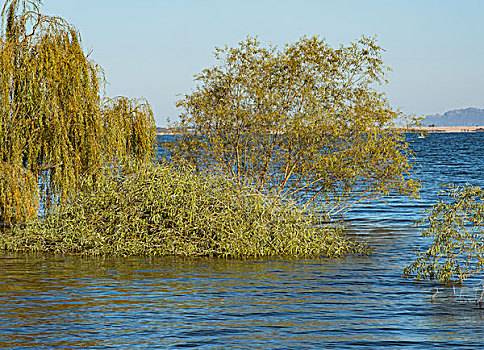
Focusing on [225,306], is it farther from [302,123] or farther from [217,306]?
[302,123]

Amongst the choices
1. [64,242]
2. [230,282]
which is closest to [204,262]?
[230,282]

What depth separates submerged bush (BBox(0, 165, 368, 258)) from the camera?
60.5 feet

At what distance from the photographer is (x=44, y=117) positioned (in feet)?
64.5

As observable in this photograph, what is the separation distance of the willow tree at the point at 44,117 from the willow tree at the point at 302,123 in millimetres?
3969

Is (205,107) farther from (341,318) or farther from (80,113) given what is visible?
(341,318)

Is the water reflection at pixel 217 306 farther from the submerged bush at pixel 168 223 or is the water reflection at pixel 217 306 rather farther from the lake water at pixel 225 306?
the submerged bush at pixel 168 223

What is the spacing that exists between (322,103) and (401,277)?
7.83 meters

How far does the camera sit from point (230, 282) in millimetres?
15945

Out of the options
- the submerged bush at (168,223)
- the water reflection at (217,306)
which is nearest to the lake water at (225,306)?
the water reflection at (217,306)

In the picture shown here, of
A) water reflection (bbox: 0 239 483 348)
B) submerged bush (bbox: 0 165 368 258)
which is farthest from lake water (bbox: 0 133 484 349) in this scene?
submerged bush (bbox: 0 165 368 258)

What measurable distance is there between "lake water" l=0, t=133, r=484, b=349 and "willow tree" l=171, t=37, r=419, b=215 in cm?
420

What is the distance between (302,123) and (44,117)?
26.1ft

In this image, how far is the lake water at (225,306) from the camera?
38.7 ft

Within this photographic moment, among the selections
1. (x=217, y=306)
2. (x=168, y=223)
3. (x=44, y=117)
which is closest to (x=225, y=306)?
(x=217, y=306)
